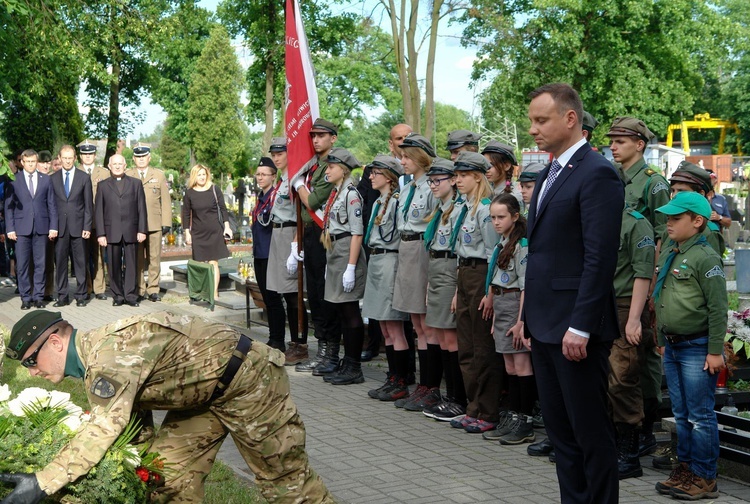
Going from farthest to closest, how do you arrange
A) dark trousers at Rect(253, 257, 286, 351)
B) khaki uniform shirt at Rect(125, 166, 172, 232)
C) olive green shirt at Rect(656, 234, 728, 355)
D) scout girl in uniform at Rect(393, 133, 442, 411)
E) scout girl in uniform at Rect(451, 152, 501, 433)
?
1. khaki uniform shirt at Rect(125, 166, 172, 232)
2. dark trousers at Rect(253, 257, 286, 351)
3. scout girl in uniform at Rect(393, 133, 442, 411)
4. scout girl in uniform at Rect(451, 152, 501, 433)
5. olive green shirt at Rect(656, 234, 728, 355)

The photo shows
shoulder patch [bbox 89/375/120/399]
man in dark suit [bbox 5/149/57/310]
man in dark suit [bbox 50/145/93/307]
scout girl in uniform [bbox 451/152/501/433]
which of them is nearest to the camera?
shoulder patch [bbox 89/375/120/399]

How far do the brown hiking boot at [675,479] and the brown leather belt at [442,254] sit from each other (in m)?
2.63

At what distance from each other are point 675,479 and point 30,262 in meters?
11.4

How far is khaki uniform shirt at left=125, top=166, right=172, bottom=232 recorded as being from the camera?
1509 cm

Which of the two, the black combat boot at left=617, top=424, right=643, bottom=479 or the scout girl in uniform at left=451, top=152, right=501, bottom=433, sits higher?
the scout girl in uniform at left=451, top=152, right=501, bottom=433

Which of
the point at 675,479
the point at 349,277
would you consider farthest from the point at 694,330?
the point at 349,277

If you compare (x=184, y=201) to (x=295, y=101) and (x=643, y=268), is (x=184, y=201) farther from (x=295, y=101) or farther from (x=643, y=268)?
(x=643, y=268)

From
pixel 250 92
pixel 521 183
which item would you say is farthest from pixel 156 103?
pixel 521 183

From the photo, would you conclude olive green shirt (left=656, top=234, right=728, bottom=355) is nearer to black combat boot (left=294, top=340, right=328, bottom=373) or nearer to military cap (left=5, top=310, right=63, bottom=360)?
military cap (left=5, top=310, right=63, bottom=360)

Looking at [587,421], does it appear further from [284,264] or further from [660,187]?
[284,264]

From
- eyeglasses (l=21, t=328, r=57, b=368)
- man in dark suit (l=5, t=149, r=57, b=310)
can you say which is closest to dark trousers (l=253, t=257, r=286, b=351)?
man in dark suit (l=5, t=149, r=57, b=310)

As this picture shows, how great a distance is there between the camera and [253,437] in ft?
15.0

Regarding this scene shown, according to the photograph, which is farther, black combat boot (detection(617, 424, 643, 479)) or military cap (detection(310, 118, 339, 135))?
military cap (detection(310, 118, 339, 135))

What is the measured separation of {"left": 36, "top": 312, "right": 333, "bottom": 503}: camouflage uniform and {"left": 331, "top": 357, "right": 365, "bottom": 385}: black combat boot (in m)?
4.66
